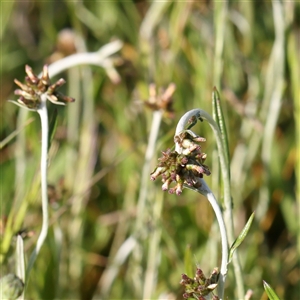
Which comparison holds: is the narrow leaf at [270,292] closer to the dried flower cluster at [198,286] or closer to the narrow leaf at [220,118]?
the dried flower cluster at [198,286]

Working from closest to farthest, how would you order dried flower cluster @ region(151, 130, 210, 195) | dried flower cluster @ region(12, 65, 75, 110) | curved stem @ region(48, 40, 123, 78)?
Result: 1. dried flower cluster @ region(151, 130, 210, 195)
2. dried flower cluster @ region(12, 65, 75, 110)
3. curved stem @ region(48, 40, 123, 78)

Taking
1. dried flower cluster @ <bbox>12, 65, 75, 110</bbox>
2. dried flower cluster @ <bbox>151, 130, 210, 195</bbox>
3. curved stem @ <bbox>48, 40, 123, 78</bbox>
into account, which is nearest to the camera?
dried flower cluster @ <bbox>151, 130, 210, 195</bbox>

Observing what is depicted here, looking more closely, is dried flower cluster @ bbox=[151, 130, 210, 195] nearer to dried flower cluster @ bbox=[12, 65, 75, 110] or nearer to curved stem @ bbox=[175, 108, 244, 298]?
curved stem @ bbox=[175, 108, 244, 298]

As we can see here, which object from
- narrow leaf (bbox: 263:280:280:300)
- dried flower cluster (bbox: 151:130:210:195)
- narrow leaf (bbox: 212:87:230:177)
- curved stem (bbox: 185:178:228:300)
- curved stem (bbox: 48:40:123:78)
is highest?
curved stem (bbox: 48:40:123:78)

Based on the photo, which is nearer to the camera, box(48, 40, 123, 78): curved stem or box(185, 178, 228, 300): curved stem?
box(185, 178, 228, 300): curved stem

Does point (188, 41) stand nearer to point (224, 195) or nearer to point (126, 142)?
point (126, 142)

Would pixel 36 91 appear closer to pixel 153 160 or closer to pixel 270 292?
pixel 270 292

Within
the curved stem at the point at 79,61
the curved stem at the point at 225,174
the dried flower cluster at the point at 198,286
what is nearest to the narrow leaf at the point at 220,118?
the curved stem at the point at 225,174

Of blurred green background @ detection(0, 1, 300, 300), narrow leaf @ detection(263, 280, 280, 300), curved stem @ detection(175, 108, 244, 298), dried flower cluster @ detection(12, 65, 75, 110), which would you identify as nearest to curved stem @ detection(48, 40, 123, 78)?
blurred green background @ detection(0, 1, 300, 300)
